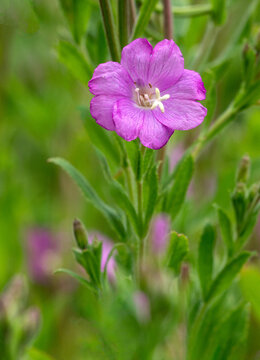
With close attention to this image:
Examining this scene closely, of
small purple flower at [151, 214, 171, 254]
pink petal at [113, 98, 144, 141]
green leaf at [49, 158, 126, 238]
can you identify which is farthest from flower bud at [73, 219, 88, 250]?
small purple flower at [151, 214, 171, 254]

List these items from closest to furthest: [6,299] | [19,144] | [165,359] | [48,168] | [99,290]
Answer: [99,290]
[6,299]
[165,359]
[48,168]
[19,144]

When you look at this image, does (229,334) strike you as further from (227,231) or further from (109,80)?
(109,80)

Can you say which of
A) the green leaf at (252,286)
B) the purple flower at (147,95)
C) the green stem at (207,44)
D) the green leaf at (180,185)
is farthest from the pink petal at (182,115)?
the green leaf at (252,286)

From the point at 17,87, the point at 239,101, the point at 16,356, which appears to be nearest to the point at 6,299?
the point at 16,356

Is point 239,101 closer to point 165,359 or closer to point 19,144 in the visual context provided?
point 165,359

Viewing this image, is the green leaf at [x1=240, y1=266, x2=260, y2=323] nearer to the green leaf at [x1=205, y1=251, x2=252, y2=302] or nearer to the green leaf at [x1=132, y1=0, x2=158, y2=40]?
the green leaf at [x1=205, y1=251, x2=252, y2=302]

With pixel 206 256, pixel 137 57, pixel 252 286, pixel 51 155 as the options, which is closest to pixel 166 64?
pixel 137 57

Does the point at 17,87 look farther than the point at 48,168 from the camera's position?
No
